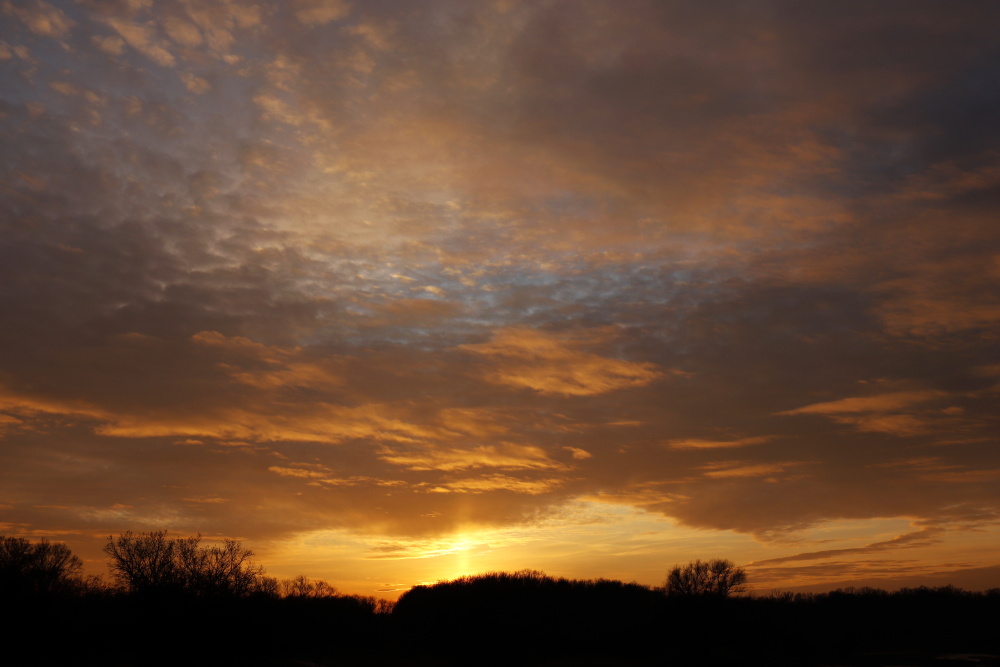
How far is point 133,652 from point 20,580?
19.2 metres

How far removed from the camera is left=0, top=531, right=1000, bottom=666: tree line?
9900cm

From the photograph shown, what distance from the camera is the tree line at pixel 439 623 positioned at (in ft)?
325

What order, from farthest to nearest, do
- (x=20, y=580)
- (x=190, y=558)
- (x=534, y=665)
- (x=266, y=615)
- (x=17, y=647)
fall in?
(x=534, y=665) → (x=266, y=615) → (x=190, y=558) → (x=20, y=580) → (x=17, y=647)

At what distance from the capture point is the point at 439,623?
16338 centimetres

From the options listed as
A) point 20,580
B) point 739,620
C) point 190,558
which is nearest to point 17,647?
point 20,580

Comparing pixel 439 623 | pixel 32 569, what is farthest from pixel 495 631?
pixel 32 569

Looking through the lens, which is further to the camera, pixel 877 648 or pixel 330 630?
pixel 877 648

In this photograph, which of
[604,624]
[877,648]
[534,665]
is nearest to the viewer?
[534,665]

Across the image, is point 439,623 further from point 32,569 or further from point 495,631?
point 32,569

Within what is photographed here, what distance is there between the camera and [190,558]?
11288 cm

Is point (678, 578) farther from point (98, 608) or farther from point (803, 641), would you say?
point (98, 608)

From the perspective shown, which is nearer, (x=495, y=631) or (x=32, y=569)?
(x=32, y=569)

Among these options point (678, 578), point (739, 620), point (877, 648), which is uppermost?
point (678, 578)

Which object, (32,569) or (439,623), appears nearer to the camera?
(32,569)
